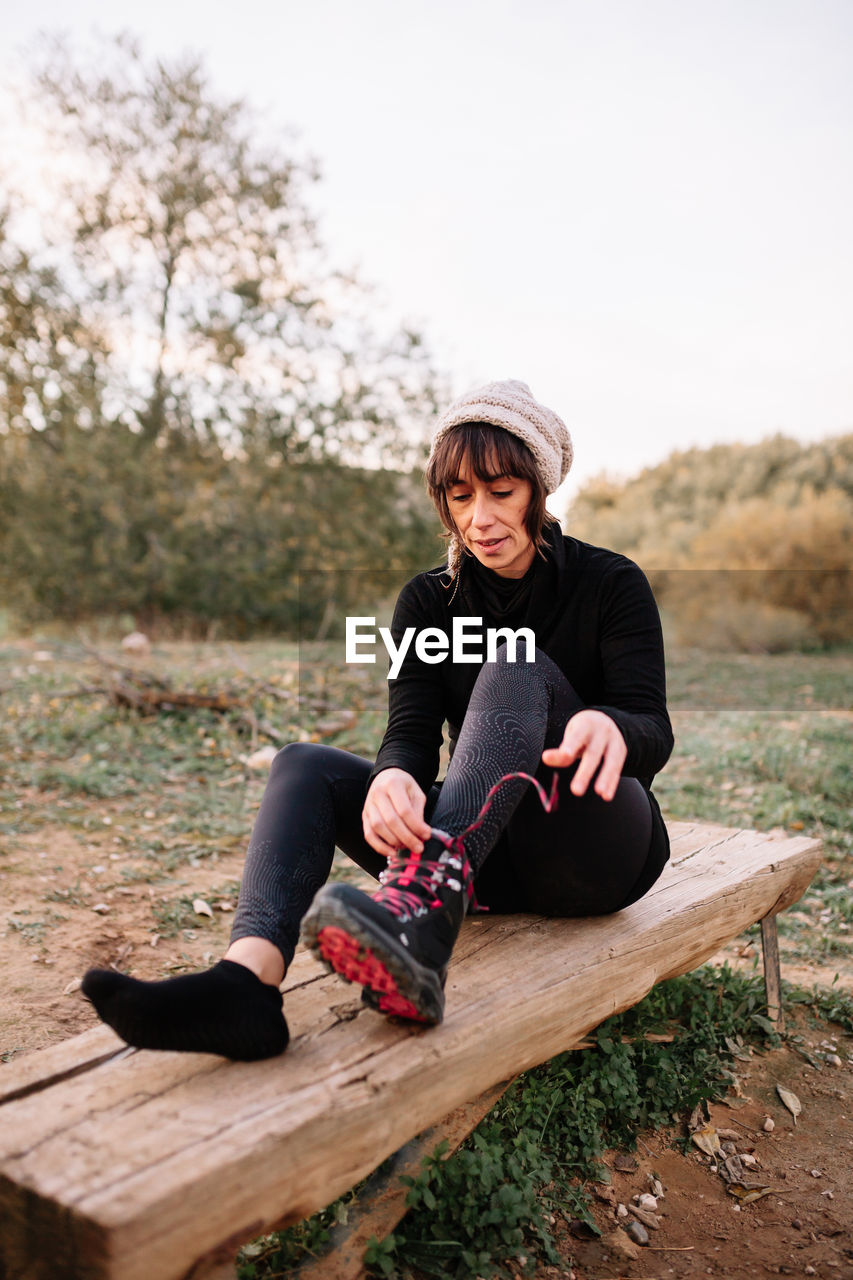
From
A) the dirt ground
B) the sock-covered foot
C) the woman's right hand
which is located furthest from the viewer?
the dirt ground

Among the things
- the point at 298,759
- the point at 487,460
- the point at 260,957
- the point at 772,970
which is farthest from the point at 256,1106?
the point at 772,970

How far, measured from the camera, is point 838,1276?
159 cm

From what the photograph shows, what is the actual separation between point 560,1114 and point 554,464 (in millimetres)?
1399

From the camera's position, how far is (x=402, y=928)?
1342mm

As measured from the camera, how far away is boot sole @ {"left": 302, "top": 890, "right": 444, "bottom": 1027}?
49.5 inches

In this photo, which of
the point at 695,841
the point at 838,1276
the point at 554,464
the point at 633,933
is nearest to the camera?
the point at 838,1276

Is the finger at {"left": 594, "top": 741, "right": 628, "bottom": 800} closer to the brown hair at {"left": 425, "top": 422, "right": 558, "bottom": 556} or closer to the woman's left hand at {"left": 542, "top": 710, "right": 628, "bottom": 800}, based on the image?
the woman's left hand at {"left": 542, "top": 710, "right": 628, "bottom": 800}

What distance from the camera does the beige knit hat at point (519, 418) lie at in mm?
1821

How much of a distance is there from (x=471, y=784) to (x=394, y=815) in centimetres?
14

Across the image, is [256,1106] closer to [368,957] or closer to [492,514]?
[368,957]

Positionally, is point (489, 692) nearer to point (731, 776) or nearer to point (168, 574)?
point (731, 776)

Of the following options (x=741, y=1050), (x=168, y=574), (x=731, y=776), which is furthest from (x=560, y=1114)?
(x=168, y=574)

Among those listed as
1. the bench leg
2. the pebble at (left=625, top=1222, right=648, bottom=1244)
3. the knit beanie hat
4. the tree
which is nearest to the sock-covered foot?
the pebble at (left=625, top=1222, right=648, bottom=1244)

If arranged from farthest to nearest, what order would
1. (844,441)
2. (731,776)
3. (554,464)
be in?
(844,441)
(731,776)
(554,464)
